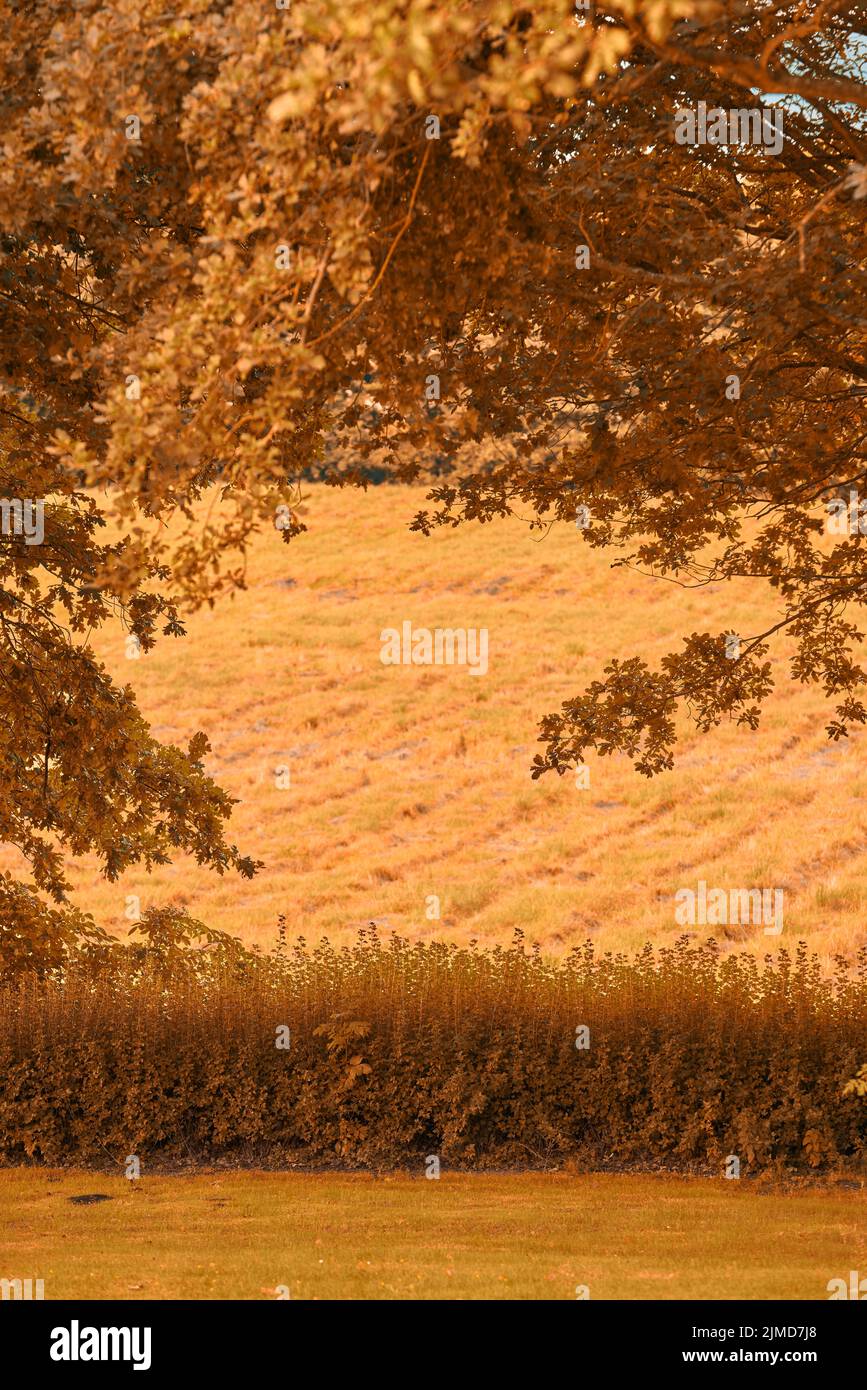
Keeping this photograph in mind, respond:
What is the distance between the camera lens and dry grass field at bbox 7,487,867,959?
27.9 m

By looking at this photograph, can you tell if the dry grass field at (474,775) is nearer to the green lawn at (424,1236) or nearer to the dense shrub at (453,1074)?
the dense shrub at (453,1074)

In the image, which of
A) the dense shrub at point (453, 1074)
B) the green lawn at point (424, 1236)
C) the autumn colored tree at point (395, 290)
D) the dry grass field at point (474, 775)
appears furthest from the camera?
the dry grass field at point (474, 775)

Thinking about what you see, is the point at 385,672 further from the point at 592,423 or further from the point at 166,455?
the point at 166,455

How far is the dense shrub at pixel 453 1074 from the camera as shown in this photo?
1219 centimetres

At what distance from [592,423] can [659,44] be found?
11.5ft

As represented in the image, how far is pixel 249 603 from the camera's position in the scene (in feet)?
170

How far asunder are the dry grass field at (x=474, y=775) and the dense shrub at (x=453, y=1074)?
39.3 feet

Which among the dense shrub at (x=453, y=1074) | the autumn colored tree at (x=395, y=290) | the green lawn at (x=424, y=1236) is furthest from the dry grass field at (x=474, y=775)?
the autumn colored tree at (x=395, y=290)

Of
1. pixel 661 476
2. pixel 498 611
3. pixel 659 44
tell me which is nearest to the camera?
pixel 659 44

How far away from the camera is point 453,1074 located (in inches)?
481

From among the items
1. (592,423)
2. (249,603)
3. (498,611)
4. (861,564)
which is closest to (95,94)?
(592,423)

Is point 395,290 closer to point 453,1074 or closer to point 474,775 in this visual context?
point 453,1074

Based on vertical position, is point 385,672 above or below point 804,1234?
above

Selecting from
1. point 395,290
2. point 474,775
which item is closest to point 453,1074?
point 395,290
